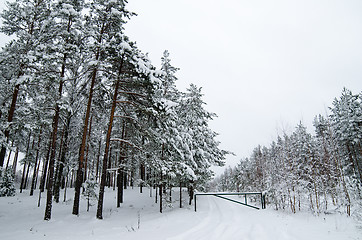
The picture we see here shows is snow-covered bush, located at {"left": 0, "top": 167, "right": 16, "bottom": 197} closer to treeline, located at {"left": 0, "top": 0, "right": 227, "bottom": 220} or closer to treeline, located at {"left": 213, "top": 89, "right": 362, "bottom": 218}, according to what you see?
treeline, located at {"left": 0, "top": 0, "right": 227, "bottom": 220}

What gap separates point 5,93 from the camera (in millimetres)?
12617

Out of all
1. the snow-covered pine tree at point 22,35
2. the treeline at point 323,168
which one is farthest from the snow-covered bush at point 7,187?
the treeline at point 323,168

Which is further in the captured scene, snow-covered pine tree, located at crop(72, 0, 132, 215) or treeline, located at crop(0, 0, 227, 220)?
snow-covered pine tree, located at crop(72, 0, 132, 215)

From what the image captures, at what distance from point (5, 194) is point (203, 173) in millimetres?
22649

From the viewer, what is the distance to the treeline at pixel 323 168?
46.9ft

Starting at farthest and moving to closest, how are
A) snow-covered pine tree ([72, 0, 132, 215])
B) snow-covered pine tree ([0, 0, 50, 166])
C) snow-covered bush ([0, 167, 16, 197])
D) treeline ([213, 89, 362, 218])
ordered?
snow-covered bush ([0, 167, 16, 197]) → treeline ([213, 89, 362, 218]) → snow-covered pine tree ([72, 0, 132, 215]) → snow-covered pine tree ([0, 0, 50, 166])

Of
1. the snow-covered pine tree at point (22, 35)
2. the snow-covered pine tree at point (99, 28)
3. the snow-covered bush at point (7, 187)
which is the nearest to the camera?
the snow-covered pine tree at point (22, 35)

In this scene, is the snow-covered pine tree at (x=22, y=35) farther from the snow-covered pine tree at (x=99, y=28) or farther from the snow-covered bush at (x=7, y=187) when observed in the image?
the snow-covered bush at (x=7, y=187)

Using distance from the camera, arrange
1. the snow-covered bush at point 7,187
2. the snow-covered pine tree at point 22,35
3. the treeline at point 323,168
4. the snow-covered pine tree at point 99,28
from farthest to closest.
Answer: the snow-covered bush at point 7,187
the treeline at point 323,168
the snow-covered pine tree at point 99,28
the snow-covered pine tree at point 22,35

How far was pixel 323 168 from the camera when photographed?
19859 millimetres

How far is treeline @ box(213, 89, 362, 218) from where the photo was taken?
14.3m

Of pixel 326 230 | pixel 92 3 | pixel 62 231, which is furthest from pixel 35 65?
pixel 326 230

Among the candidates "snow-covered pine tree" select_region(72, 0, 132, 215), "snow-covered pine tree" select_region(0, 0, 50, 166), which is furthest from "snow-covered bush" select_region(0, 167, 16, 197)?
"snow-covered pine tree" select_region(72, 0, 132, 215)

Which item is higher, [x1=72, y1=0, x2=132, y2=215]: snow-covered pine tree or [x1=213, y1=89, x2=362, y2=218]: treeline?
[x1=72, y1=0, x2=132, y2=215]: snow-covered pine tree
